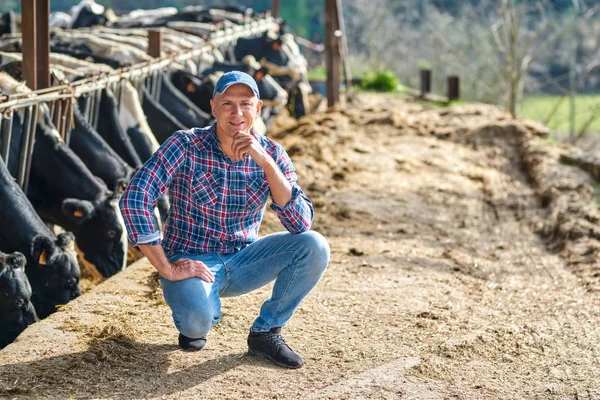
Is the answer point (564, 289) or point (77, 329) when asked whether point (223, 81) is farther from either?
point (564, 289)

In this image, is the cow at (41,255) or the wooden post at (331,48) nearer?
the cow at (41,255)

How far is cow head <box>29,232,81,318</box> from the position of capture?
5.11 meters

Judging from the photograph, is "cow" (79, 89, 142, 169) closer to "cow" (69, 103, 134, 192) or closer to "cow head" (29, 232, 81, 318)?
"cow" (69, 103, 134, 192)

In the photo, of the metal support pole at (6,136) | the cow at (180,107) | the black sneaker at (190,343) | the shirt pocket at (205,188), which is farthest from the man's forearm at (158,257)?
the cow at (180,107)

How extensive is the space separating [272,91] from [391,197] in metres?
2.99

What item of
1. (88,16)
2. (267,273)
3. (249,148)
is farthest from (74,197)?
(88,16)

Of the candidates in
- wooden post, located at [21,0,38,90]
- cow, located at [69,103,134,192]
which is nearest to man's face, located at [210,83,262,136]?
cow, located at [69,103,134,192]

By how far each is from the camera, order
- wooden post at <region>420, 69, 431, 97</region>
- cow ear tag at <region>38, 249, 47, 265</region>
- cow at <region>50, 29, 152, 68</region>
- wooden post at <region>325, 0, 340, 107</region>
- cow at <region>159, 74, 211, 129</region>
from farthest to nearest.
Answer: wooden post at <region>420, 69, 431, 97</region> < wooden post at <region>325, 0, 340, 107</region> < cow at <region>50, 29, 152, 68</region> < cow at <region>159, 74, 211, 129</region> < cow ear tag at <region>38, 249, 47, 265</region>

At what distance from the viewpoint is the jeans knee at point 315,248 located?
4.02 meters

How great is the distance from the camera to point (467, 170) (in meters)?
10.4

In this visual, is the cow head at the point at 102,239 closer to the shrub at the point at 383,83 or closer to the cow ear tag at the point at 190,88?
the cow ear tag at the point at 190,88

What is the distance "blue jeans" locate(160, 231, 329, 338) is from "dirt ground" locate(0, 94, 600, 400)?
8.0 inches

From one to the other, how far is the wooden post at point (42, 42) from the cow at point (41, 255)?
1.69 metres

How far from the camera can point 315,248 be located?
4.02m
